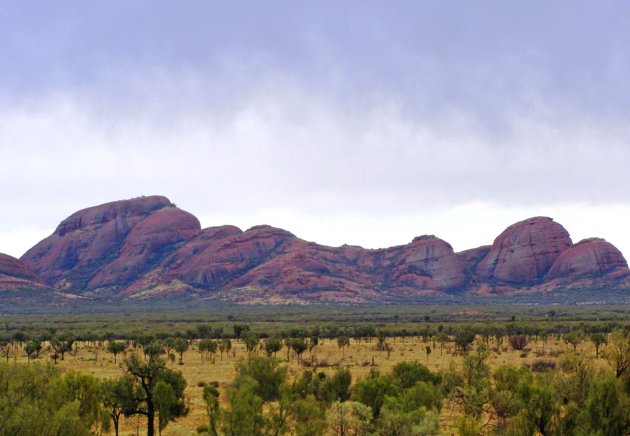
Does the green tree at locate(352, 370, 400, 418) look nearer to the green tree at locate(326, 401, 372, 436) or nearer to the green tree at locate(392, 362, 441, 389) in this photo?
the green tree at locate(326, 401, 372, 436)

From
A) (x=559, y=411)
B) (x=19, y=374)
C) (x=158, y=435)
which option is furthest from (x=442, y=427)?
(x=19, y=374)

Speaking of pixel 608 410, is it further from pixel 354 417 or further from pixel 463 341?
pixel 463 341

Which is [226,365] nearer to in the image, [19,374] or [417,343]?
[417,343]

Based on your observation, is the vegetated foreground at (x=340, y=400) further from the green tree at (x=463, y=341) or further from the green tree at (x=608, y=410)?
A: the green tree at (x=463, y=341)

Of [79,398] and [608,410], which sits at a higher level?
[79,398]

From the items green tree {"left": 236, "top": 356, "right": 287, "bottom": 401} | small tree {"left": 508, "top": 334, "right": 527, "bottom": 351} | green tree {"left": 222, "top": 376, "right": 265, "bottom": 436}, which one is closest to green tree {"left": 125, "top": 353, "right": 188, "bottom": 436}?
green tree {"left": 236, "top": 356, "right": 287, "bottom": 401}

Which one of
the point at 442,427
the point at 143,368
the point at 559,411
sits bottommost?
the point at 442,427

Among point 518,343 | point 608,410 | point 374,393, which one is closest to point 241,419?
point 374,393

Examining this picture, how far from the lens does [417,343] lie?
87.7m

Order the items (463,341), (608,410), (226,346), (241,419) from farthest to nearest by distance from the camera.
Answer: (226,346) → (463,341) → (608,410) → (241,419)

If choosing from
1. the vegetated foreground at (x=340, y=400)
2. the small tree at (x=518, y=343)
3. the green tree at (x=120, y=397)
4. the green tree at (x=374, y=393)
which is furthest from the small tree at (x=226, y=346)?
the green tree at (x=374, y=393)

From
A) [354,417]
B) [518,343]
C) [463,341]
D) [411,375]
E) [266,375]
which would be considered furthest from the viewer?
[518,343]

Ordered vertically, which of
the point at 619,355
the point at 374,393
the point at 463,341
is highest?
the point at 619,355

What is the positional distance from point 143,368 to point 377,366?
109 feet
